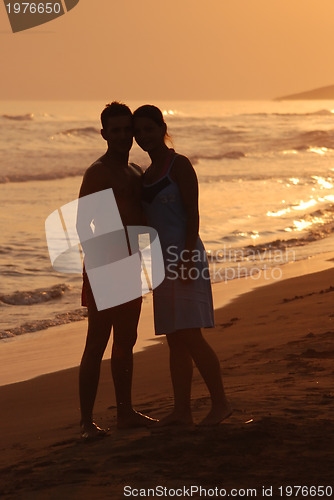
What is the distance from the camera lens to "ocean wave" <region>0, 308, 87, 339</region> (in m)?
8.23

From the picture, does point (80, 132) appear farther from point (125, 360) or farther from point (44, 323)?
point (125, 360)

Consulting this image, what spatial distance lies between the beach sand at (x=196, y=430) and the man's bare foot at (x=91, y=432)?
56mm

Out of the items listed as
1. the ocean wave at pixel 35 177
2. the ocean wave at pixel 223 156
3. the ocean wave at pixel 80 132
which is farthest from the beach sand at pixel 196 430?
the ocean wave at pixel 80 132

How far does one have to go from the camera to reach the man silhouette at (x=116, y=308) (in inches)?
176

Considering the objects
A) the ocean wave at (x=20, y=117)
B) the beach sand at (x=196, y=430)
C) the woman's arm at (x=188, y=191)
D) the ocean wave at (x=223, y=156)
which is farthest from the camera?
the ocean wave at (x=20, y=117)

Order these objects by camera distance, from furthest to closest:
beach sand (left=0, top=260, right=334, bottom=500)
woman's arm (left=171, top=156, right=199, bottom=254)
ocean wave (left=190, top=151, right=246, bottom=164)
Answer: ocean wave (left=190, top=151, right=246, bottom=164) → woman's arm (left=171, top=156, right=199, bottom=254) → beach sand (left=0, top=260, right=334, bottom=500)

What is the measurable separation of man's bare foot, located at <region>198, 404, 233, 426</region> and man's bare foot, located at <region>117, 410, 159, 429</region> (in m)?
0.33

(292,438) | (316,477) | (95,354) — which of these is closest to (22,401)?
(95,354)

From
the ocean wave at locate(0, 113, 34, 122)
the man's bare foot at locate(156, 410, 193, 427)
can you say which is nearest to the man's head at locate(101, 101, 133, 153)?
the man's bare foot at locate(156, 410, 193, 427)

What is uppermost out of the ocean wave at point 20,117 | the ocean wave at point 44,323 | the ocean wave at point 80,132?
the ocean wave at point 20,117

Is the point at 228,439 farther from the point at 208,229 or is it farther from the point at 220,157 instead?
the point at 220,157

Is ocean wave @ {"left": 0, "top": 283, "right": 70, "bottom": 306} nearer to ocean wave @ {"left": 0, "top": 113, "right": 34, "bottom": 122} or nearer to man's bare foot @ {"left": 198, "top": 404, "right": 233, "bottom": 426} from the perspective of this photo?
man's bare foot @ {"left": 198, "top": 404, "right": 233, "bottom": 426}

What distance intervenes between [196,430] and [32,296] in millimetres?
5712

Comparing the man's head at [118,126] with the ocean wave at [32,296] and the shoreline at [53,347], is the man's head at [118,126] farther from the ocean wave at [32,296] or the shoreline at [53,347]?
the ocean wave at [32,296]
